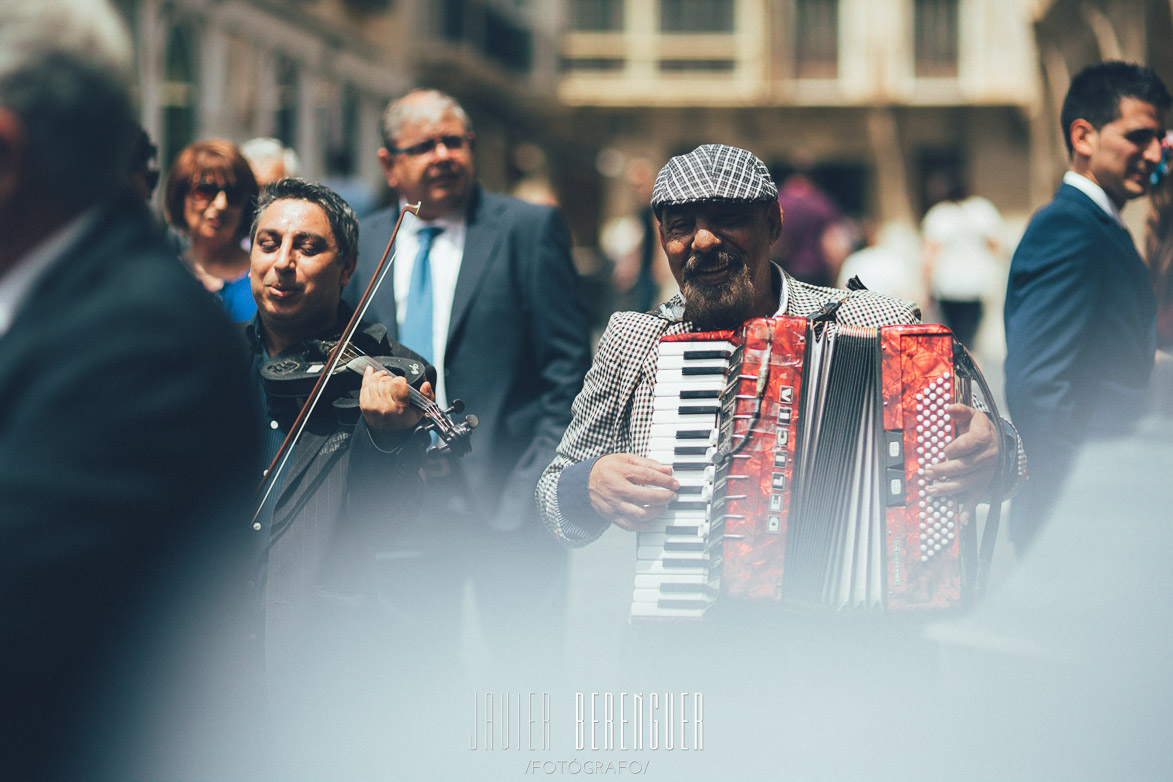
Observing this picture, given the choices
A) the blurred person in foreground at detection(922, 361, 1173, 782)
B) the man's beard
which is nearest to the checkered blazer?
the man's beard

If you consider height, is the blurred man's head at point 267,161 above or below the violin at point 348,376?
above

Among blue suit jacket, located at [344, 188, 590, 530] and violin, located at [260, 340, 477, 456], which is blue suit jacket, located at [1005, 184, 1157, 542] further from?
violin, located at [260, 340, 477, 456]

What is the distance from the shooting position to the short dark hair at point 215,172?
4285 mm

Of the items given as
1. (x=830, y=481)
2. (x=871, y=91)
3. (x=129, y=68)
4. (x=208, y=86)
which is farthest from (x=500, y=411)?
(x=871, y=91)

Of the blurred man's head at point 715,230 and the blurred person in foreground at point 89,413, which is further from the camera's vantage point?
the blurred man's head at point 715,230

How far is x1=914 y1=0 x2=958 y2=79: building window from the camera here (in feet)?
110

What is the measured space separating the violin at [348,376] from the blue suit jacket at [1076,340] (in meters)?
1.68

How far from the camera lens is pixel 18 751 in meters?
1.68

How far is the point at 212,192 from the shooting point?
427 centimetres

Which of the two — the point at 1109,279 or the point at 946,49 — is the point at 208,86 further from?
the point at 946,49

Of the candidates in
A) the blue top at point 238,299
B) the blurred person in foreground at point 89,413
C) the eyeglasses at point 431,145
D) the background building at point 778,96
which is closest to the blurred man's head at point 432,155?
the eyeglasses at point 431,145

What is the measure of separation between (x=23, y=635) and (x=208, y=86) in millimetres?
13924

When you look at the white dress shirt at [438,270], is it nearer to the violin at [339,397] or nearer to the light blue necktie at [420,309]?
the light blue necktie at [420,309]

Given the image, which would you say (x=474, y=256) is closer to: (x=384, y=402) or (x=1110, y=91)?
(x=384, y=402)
